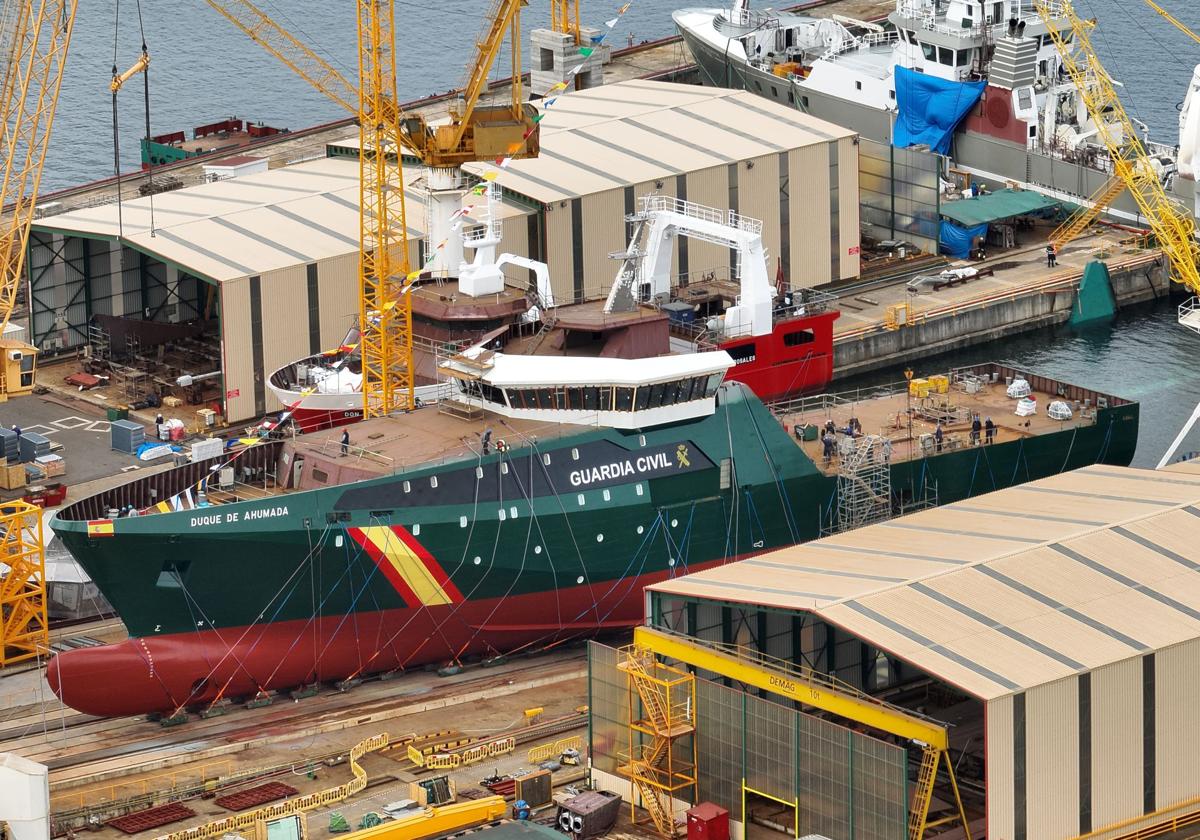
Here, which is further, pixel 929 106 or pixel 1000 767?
pixel 929 106

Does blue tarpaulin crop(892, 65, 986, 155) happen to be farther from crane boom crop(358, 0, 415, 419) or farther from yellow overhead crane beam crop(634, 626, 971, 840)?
yellow overhead crane beam crop(634, 626, 971, 840)

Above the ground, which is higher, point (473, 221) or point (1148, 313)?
point (473, 221)

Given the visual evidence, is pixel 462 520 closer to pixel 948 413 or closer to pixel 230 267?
pixel 948 413

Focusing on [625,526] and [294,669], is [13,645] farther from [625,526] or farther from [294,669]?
[625,526]

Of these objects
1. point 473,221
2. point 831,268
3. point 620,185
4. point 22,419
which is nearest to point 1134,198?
point 831,268

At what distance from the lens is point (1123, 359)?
110812 millimetres

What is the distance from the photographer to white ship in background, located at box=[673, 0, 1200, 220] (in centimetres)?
12400

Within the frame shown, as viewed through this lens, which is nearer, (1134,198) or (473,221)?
(473,221)

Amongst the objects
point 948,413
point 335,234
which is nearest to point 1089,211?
point 948,413

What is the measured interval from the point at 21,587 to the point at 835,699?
27.4 metres

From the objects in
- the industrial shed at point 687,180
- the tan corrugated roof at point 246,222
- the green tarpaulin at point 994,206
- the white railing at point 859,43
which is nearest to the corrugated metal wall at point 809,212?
the industrial shed at point 687,180

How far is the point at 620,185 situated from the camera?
107 metres

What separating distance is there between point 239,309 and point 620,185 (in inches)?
→ 703

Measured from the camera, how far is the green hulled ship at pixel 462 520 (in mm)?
74000
